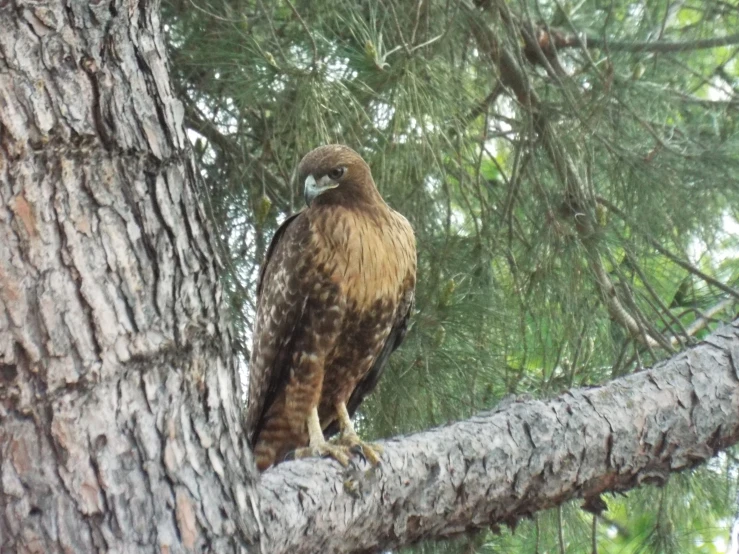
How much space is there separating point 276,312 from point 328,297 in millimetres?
185

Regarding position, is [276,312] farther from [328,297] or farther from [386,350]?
[386,350]

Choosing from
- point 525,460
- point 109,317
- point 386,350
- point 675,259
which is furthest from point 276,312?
point 109,317

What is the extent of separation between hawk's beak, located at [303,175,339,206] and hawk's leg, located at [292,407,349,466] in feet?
2.38

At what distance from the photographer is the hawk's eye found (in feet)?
10.4

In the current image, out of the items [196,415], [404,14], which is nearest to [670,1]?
[404,14]

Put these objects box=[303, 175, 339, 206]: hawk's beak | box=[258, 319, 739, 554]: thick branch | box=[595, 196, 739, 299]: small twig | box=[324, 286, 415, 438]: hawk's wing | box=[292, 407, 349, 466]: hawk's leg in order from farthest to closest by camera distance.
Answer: box=[324, 286, 415, 438]: hawk's wing < box=[303, 175, 339, 206]: hawk's beak < box=[595, 196, 739, 299]: small twig < box=[292, 407, 349, 466]: hawk's leg < box=[258, 319, 739, 554]: thick branch

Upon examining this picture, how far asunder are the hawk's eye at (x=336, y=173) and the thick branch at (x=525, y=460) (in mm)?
1078

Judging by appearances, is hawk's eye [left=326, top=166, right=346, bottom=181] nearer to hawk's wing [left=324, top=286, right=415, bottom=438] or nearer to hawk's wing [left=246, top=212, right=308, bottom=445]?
hawk's wing [left=246, top=212, right=308, bottom=445]

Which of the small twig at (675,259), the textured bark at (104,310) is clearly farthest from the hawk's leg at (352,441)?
the small twig at (675,259)

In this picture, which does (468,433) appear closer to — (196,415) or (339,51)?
(196,415)

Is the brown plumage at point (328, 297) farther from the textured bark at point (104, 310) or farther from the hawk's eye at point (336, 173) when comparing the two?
the textured bark at point (104, 310)

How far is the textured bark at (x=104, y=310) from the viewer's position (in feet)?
5.19

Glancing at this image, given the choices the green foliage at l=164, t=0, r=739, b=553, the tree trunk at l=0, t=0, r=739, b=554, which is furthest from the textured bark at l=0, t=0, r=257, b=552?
the green foliage at l=164, t=0, r=739, b=553

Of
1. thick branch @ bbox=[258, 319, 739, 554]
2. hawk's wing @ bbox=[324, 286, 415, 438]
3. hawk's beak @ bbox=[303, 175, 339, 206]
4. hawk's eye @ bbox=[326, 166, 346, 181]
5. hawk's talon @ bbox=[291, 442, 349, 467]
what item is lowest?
thick branch @ bbox=[258, 319, 739, 554]
